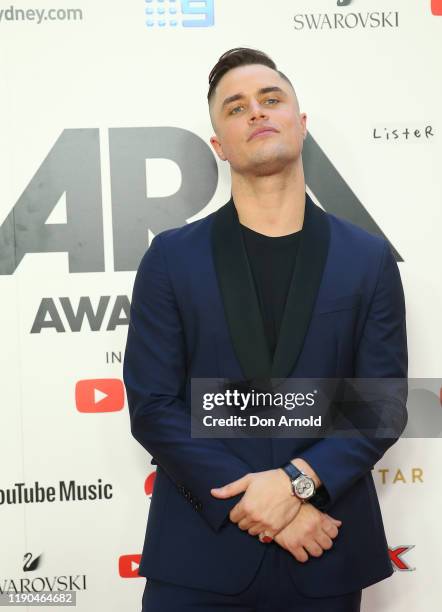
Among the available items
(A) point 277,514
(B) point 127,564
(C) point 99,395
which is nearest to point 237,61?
(C) point 99,395

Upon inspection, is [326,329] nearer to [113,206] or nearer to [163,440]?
[163,440]

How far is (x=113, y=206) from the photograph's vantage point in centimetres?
256

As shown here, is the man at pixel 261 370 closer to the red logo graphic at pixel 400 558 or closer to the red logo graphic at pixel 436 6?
the red logo graphic at pixel 400 558

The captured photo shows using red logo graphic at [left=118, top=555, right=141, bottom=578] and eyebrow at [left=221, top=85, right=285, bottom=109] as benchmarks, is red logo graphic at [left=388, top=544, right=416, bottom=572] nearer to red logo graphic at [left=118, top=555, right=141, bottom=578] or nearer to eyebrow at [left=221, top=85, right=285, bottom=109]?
red logo graphic at [left=118, top=555, right=141, bottom=578]

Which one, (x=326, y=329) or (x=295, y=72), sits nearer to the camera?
(x=326, y=329)

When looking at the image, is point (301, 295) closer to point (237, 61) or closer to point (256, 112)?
point (256, 112)

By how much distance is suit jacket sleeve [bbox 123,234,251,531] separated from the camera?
1.73 metres

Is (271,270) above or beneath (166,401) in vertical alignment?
above

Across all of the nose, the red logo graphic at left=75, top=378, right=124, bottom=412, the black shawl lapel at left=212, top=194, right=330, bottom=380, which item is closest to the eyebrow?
the nose

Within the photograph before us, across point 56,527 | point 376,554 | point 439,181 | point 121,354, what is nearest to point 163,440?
point 376,554

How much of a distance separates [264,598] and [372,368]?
0.62m

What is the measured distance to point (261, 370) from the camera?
180cm

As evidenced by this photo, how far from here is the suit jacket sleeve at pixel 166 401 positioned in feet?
5.66

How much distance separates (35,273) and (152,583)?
116cm
